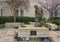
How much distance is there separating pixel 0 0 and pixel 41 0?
7.17m

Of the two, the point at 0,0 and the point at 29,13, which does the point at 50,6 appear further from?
the point at 0,0

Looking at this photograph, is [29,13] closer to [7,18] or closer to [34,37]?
[7,18]

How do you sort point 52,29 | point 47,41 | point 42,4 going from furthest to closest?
point 42,4 → point 52,29 → point 47,41

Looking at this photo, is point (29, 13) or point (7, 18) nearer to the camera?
point (7, 18)

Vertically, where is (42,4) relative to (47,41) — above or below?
above

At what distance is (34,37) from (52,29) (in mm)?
6664

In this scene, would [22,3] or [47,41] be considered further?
[22,3]

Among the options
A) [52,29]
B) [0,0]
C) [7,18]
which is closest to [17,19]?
[7,18]

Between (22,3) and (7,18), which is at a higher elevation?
(22,3)

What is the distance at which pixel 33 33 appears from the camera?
10898mm

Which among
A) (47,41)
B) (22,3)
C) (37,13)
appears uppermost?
(22,3)

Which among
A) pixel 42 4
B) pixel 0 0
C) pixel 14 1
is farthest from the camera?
pixel 42 4

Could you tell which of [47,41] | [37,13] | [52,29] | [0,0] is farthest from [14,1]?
[47,41]

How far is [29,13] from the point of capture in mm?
31609
